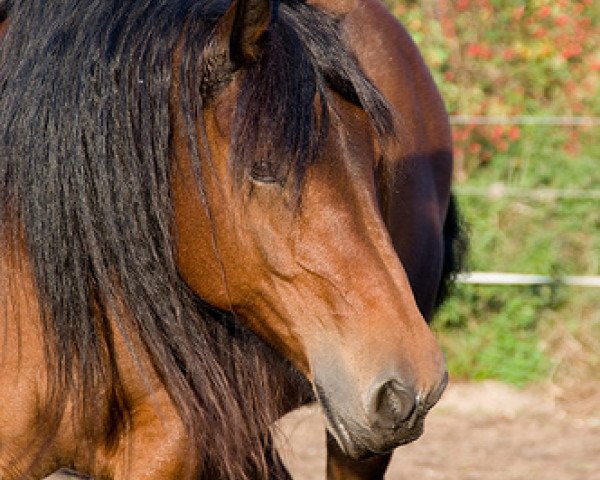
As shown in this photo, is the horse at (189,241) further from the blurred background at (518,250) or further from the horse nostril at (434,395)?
the blurred background at (518,250)

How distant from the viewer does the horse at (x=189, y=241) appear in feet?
7.43

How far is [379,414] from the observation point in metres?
2.20

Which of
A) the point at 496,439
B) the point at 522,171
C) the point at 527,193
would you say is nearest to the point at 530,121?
the point at 522,171

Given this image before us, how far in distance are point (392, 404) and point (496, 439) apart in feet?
12.5

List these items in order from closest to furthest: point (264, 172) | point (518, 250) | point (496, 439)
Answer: point (264, 172), point (496, 439), point (518, 250)

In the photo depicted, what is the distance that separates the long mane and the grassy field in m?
3.67

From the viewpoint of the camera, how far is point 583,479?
16.8 ft

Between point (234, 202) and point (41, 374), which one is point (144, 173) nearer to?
point (234, 202)

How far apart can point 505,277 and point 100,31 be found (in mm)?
4747

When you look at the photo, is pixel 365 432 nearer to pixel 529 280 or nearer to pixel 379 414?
pixel 379 414

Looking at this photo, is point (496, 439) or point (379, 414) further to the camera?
point (496, 439)

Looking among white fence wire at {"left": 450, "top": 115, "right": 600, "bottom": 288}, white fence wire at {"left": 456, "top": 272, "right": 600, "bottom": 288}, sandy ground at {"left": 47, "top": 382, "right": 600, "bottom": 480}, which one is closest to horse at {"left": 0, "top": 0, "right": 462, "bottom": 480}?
sandy ground at {"left": 47, "top": 382, "right": 600, "bottom": 480}

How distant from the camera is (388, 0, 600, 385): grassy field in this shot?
22.1 ft

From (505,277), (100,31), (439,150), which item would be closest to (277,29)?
(100,31)
